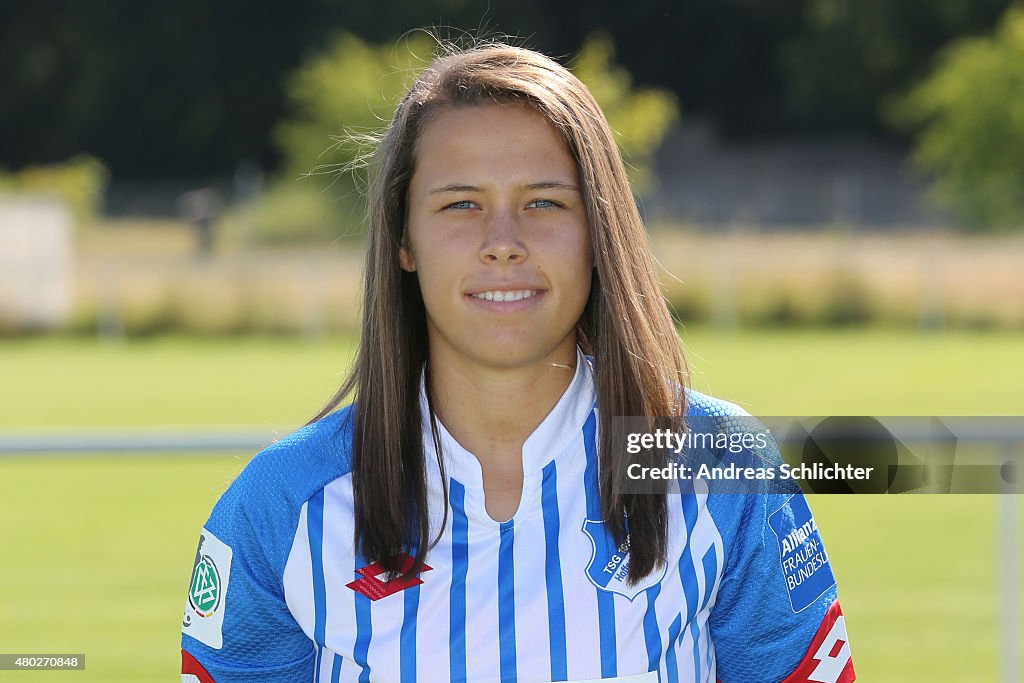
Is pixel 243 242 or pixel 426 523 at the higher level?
pixel 243 242

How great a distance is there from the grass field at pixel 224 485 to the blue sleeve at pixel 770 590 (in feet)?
0.69

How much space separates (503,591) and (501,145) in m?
0.54

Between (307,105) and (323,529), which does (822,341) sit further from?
(307,105)

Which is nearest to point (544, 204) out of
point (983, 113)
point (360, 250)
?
point (360, 250)

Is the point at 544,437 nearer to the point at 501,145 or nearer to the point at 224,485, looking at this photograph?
the point at 501,145

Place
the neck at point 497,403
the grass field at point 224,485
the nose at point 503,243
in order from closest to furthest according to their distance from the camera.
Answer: the nose at point 503,243 < the neck at point 497,403 < the grass field at point 224,485

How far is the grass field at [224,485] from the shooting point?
15.1 ft

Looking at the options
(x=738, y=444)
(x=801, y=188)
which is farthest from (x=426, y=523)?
(x=801, y=188)

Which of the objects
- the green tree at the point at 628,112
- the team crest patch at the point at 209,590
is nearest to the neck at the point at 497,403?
the team crest patch at the point at 209,590

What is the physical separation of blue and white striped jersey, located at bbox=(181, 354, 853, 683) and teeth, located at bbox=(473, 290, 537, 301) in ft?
0.60

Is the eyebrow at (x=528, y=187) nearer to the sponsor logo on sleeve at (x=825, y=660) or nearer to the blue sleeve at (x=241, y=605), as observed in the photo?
the blue sleeve at (x=241, y=605)

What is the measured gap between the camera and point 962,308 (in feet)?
61.2

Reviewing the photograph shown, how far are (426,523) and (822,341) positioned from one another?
52.9ft

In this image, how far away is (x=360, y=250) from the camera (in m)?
4.81
